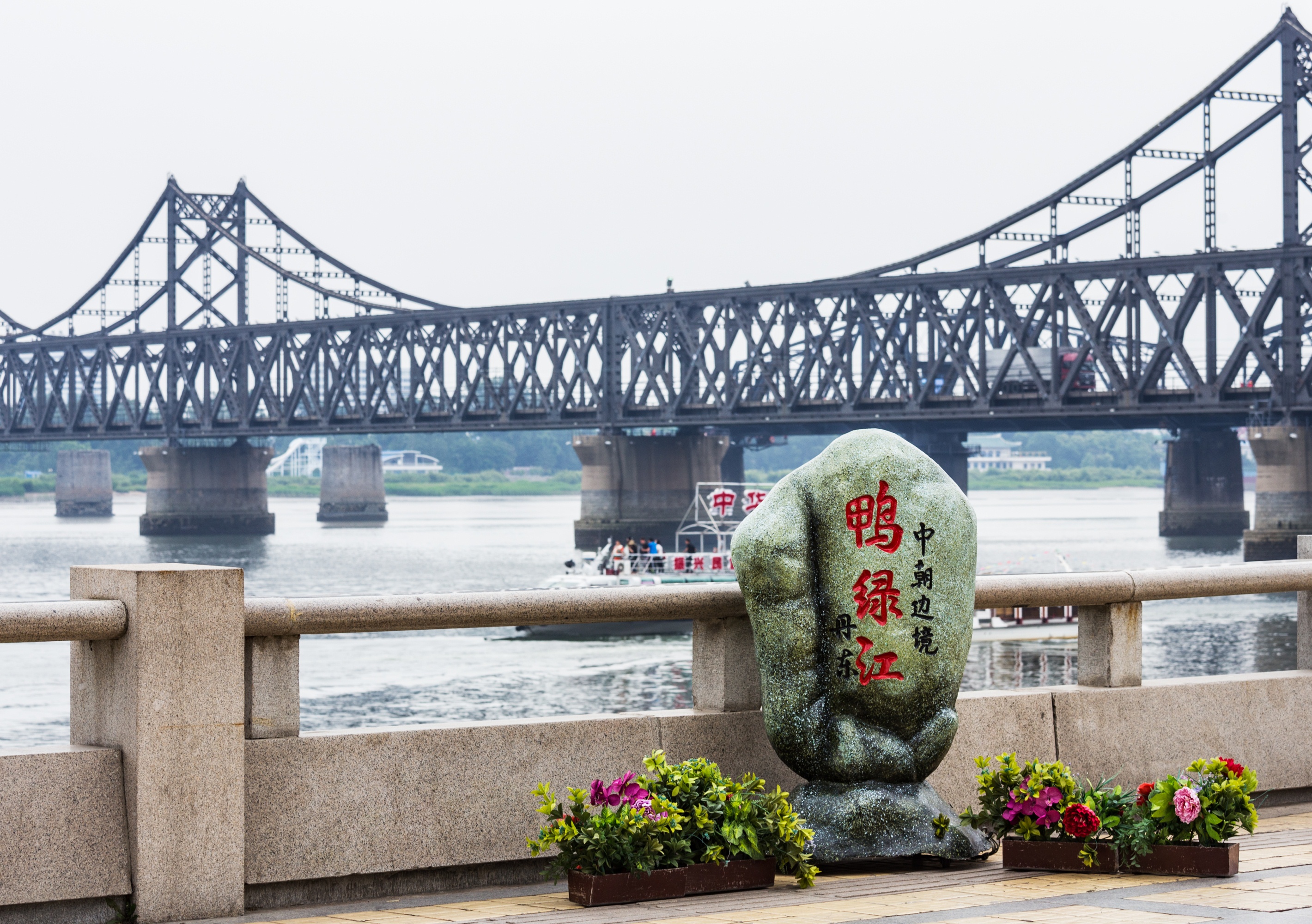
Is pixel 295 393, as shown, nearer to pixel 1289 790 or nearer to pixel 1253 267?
pixel 1253 267

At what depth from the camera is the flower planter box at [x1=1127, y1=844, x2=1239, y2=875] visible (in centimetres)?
743

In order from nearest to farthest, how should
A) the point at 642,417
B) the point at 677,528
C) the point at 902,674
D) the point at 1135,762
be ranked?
1. the point at 902,674
2. the point at 1135,762
3. the point at 677,528
4. the point at 642,417

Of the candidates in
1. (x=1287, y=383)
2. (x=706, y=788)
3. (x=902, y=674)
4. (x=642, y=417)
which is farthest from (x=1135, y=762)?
(x=642, y=417)

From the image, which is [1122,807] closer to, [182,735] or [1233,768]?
[1233,768]

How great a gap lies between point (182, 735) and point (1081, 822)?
3643 mm

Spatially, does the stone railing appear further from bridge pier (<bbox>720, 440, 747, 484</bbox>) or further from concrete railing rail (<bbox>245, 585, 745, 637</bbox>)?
bridge pier (<bbox>720, 440, 747, 484</bbox>)

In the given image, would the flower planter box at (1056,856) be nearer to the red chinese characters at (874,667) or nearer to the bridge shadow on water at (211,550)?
the red chinese characters at (874,667)

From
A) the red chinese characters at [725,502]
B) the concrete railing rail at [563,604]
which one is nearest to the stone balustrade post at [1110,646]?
the concrete railing rail at [563,604]

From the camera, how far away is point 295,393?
419 feet

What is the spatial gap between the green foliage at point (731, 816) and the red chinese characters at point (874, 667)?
2.28 ft

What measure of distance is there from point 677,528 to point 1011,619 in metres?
45.0

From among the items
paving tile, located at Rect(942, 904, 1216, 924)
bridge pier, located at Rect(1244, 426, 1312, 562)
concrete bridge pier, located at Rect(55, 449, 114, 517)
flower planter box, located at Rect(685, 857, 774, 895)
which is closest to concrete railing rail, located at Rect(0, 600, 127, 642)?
flower planter box, located at Rect(685, 857, 774, 895)

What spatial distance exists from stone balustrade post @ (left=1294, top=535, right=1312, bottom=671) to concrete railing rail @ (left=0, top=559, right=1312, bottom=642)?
0.31 meters

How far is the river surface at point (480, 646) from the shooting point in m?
39.1
